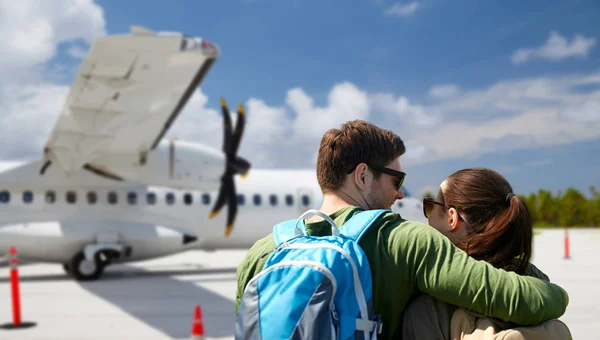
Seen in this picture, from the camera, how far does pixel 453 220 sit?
5.52ft

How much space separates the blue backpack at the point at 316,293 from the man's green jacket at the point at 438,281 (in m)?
0.06

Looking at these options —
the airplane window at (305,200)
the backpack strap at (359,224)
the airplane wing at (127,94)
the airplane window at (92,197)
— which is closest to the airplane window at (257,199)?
the airplane window at (305,200)

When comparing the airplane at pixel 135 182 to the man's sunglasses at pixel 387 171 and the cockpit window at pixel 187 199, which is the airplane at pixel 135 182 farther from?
the man's sunglasses at pixel 387 171

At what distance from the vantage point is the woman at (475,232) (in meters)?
1.46

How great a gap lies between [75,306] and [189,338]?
11.1ft

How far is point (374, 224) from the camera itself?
1543 mm

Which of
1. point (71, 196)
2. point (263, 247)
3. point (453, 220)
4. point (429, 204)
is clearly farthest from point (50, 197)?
point (453, 220)

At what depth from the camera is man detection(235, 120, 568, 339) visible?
1.41 meters

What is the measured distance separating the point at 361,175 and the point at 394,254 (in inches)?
11.8

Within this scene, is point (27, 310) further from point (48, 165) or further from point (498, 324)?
point (498, 324)

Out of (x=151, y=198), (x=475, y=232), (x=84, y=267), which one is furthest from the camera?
(x=151, y=198)

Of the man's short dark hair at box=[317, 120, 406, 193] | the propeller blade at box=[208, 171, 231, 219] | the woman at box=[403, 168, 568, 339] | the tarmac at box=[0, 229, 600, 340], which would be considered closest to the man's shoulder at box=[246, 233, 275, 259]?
the man's short dark hair at box=[317, 120, 406, 193]

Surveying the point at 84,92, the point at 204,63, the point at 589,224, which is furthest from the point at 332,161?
the point at 589,224

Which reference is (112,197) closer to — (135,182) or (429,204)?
(135,182)
